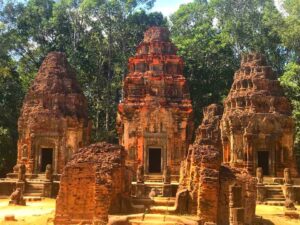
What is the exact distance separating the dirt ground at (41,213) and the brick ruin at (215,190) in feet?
6.00

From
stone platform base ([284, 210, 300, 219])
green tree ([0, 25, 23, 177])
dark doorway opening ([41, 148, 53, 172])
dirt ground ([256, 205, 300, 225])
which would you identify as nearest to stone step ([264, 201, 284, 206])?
dirt ground ([256, 205, 300, 225])

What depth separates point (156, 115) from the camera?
24469mm

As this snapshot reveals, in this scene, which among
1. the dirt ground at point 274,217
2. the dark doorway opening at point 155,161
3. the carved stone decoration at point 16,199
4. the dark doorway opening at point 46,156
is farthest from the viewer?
the dark doorway opening at point 155,161

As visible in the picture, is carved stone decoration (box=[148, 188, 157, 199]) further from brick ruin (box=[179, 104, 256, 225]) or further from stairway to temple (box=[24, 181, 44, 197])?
brick ruin (box=[179, 104, 256, 225])

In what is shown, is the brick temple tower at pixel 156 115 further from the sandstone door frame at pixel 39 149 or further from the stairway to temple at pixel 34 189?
the stairway to temple at pixel 34 189

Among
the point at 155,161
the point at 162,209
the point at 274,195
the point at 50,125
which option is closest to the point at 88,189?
the point at 162,209

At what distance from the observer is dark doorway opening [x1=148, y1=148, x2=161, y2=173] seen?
24.9 meters

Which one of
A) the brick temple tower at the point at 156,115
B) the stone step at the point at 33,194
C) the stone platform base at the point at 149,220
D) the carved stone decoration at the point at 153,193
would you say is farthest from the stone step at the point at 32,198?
the stone platform base at the point at 149,220

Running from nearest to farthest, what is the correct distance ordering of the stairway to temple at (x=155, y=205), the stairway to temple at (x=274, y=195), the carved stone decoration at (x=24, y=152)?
1. the stairway to temple at (x=155, y=205)
2. the stairway to temple at (x=274, y=195)
3. the carved stone decoration at (x=24, y=152)

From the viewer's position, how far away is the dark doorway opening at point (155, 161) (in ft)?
81.8

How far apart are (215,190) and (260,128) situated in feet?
41.6

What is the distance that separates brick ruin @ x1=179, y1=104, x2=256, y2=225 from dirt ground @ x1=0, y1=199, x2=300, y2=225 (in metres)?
1.83

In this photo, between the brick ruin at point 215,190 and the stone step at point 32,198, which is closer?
the brick ruin at point 215,190

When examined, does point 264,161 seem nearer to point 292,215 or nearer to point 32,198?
point 292,215
